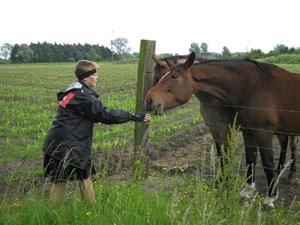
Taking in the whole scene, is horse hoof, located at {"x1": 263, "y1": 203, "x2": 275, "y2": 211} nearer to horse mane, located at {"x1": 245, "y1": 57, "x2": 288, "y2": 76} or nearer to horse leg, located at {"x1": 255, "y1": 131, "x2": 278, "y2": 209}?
horse leg, located at {"x1": 255, "y1": 131, "x2": 278, "y2": 209}

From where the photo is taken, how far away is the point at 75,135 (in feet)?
12.8

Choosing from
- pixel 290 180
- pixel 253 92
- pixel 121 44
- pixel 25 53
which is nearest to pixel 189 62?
pixel 253 92

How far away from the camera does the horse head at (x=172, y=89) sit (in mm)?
4676

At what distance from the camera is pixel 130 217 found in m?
3.36

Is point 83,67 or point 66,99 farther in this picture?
point 83,67

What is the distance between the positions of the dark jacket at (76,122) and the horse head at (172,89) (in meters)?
0.77

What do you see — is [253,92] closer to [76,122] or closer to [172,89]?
[172,89]

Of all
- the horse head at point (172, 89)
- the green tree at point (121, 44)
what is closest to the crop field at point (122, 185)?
the horse head at point (172, 89)

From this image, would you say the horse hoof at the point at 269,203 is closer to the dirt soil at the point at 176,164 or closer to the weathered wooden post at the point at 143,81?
the dirt soil at the point at 176,164

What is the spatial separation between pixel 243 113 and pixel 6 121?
8.08m

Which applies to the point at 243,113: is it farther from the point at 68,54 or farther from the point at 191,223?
the point at 68,54

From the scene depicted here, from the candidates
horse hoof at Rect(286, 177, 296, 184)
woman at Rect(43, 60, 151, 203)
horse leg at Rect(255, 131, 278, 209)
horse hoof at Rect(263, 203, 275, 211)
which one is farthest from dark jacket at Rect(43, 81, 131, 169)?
horse hoof at Rect(286, 177, 296, 184)

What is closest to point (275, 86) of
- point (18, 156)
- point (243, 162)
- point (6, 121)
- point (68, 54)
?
point (243, 162)

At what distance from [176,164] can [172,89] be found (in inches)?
99.8
